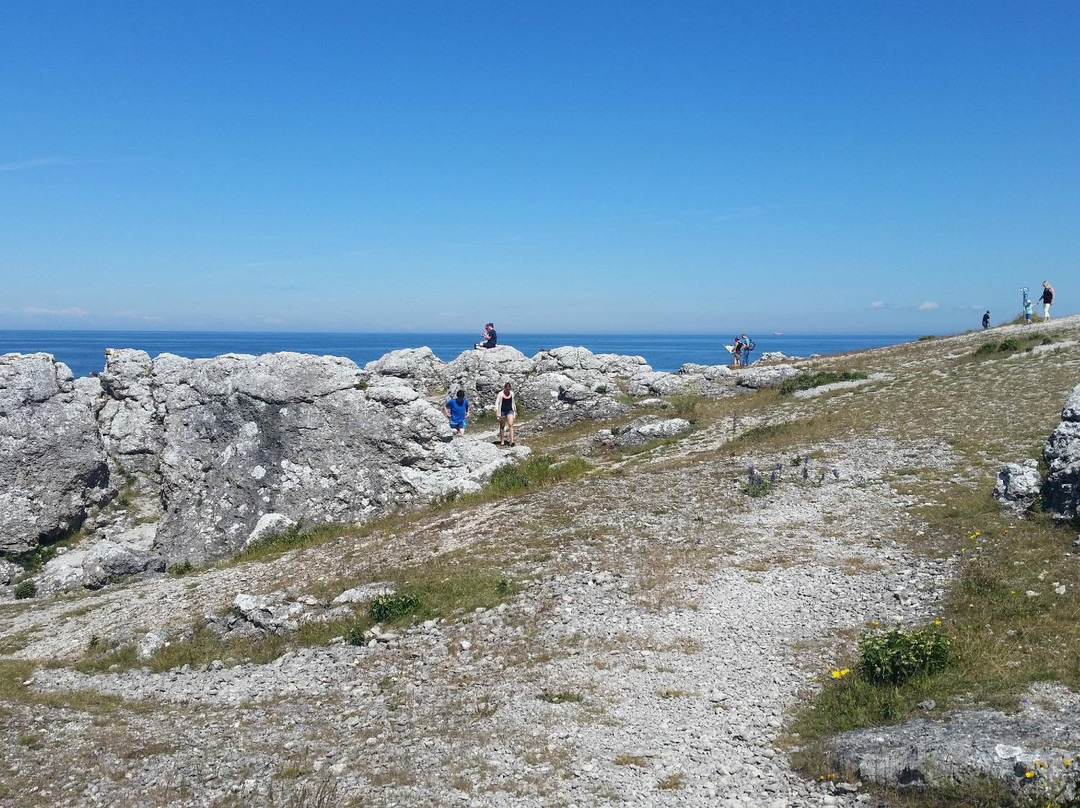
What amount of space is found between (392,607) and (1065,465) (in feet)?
46.6

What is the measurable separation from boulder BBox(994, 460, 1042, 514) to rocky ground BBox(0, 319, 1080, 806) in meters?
1.77

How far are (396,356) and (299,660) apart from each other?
111 feet

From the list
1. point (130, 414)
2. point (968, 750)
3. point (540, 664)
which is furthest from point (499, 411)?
point (968, 750)

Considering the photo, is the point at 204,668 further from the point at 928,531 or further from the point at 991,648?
the point at 928,531

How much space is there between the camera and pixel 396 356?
44875 mm

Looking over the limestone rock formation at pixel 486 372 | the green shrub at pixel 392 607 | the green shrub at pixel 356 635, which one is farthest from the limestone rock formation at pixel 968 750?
the limestone rock formation at pixel 486 372

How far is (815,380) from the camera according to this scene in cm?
3409

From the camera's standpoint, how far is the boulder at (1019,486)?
1458cm

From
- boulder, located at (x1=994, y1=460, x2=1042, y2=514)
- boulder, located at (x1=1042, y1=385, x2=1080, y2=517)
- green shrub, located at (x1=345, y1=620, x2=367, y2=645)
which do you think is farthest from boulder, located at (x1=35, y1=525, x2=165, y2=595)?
boulder, located at (x1=1042, y1=385, x2=1080, y2=517)

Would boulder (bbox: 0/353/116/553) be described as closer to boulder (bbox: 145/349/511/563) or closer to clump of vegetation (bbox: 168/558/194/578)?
boulder (bbox: 145/349/511/563)

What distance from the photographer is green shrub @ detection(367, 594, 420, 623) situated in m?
13.2

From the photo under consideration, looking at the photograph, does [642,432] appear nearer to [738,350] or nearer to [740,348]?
[738,350]

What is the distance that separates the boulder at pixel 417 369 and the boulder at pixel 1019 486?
31414 mm

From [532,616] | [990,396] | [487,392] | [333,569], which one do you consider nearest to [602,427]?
[487,392]
